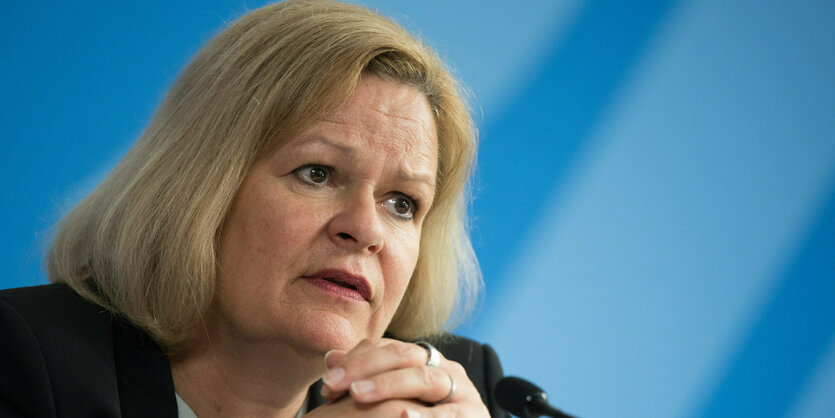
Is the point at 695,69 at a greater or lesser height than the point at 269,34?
greater

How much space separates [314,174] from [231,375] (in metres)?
0.42

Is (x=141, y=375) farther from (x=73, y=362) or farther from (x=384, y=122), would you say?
(x=384, y=122)

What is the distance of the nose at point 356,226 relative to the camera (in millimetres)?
1435

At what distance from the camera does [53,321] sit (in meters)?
1.40

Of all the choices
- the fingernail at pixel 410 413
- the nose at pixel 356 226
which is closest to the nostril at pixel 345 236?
the nose at pixel 356 226

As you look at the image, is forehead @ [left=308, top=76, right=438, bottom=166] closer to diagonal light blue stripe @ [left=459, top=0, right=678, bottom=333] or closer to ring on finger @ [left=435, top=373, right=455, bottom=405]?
ring on finger @ [left=435, top=373, right=455, bottom=405]

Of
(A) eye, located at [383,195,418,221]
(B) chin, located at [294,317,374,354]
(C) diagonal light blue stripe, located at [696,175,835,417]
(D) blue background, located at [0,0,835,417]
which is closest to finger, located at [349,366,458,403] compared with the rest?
(B) chin, located at [294,317,374,354]

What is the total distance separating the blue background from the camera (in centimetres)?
267

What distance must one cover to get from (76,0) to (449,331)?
135 centimetres

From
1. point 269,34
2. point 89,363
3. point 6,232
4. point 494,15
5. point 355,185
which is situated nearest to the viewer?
point 89,363

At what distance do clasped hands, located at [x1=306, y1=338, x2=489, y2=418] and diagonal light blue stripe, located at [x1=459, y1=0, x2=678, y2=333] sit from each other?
1315 millimetres

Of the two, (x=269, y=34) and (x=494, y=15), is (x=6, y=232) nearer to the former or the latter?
(x=269, y=34)

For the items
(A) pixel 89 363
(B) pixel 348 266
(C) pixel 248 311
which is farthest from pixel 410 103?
(A) pixel 89 363

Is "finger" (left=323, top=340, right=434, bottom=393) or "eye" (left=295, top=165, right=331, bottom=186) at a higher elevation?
"eye" (left=295, top=165, right=331, bottom=186)
